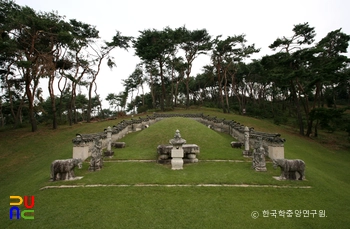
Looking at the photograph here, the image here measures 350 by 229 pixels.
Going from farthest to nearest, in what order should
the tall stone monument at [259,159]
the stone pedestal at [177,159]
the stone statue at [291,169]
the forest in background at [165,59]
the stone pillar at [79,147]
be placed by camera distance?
the forest in background at [165,59]
the stone pillar at [79,147]
the stone pedestal at [177,159]
the tall stone monument at [259,159]
the stone statue at [291,169]

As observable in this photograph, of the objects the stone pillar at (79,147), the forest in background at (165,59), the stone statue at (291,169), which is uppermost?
the forest in background at (165,59)

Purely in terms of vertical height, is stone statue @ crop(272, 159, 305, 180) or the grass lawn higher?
stone statue @ crop(272, 159, 305, 180)

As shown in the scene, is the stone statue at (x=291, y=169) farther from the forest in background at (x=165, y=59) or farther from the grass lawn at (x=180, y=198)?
the forest in background at (x=165, y=59)

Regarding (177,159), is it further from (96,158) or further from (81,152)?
(81,152)

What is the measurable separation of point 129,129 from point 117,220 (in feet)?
64.0

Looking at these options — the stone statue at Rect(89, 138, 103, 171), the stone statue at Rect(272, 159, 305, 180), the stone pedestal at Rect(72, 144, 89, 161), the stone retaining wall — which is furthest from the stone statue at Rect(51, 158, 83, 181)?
the stone statue at Rect(272, 159, 305, 180)

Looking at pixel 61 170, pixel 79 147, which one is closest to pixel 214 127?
pixel 79 147

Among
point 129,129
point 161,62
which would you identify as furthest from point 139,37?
point 129,129

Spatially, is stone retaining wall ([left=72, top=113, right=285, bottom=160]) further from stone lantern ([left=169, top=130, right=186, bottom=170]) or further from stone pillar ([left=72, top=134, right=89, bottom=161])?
stone lantern ([left=169, top=130, right=186, bottom=170])

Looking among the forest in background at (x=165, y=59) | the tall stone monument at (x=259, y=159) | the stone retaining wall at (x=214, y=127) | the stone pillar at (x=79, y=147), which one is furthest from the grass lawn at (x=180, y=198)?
the forest in background at (x=165, y=59)

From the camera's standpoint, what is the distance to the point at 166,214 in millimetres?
6605

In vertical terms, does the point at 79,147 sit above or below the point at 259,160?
above

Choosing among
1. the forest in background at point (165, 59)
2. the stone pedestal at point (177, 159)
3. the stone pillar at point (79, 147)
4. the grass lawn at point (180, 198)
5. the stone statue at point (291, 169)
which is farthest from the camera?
the forest in background at point (165, 59)

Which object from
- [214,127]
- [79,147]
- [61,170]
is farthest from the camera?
[214,127]
